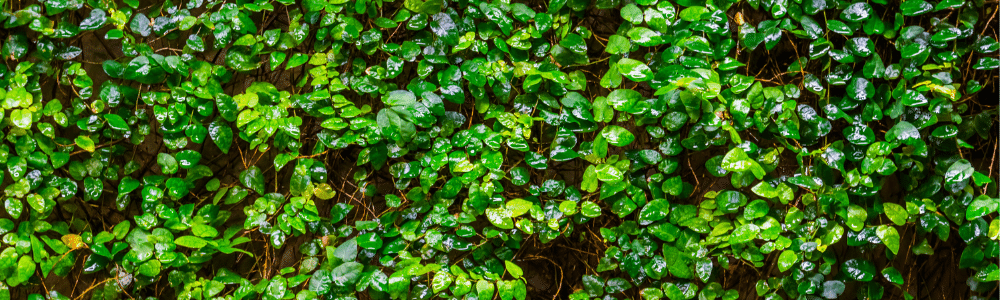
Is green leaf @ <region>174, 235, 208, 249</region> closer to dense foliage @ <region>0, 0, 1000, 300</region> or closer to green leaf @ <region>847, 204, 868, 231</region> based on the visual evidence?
dense foliage @ <region>0, 0, 1000, 300</region>

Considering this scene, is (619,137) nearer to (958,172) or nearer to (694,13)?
(694,13)

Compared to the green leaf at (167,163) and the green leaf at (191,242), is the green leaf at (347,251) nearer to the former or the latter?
the green leaf at (191,242)

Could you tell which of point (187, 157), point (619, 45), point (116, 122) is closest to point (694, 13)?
point (619, 45)

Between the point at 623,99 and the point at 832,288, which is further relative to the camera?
the point at 832,288

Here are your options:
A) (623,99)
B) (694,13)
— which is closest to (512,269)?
(623,99)

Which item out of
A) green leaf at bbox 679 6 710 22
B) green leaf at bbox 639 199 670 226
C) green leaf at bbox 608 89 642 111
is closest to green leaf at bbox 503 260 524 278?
green leaf at bbox 639 199 670 226

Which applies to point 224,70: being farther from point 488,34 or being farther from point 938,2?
point 938,2

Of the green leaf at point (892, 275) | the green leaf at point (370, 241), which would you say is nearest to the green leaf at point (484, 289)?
the green leaf at point (370, 241)

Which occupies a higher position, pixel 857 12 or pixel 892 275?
pixel 857 12

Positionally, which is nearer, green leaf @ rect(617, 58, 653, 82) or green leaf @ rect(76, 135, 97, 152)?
green leaf @ rect(617, 58, 653, 82)

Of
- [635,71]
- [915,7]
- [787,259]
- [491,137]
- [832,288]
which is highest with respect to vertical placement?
[915,7]
